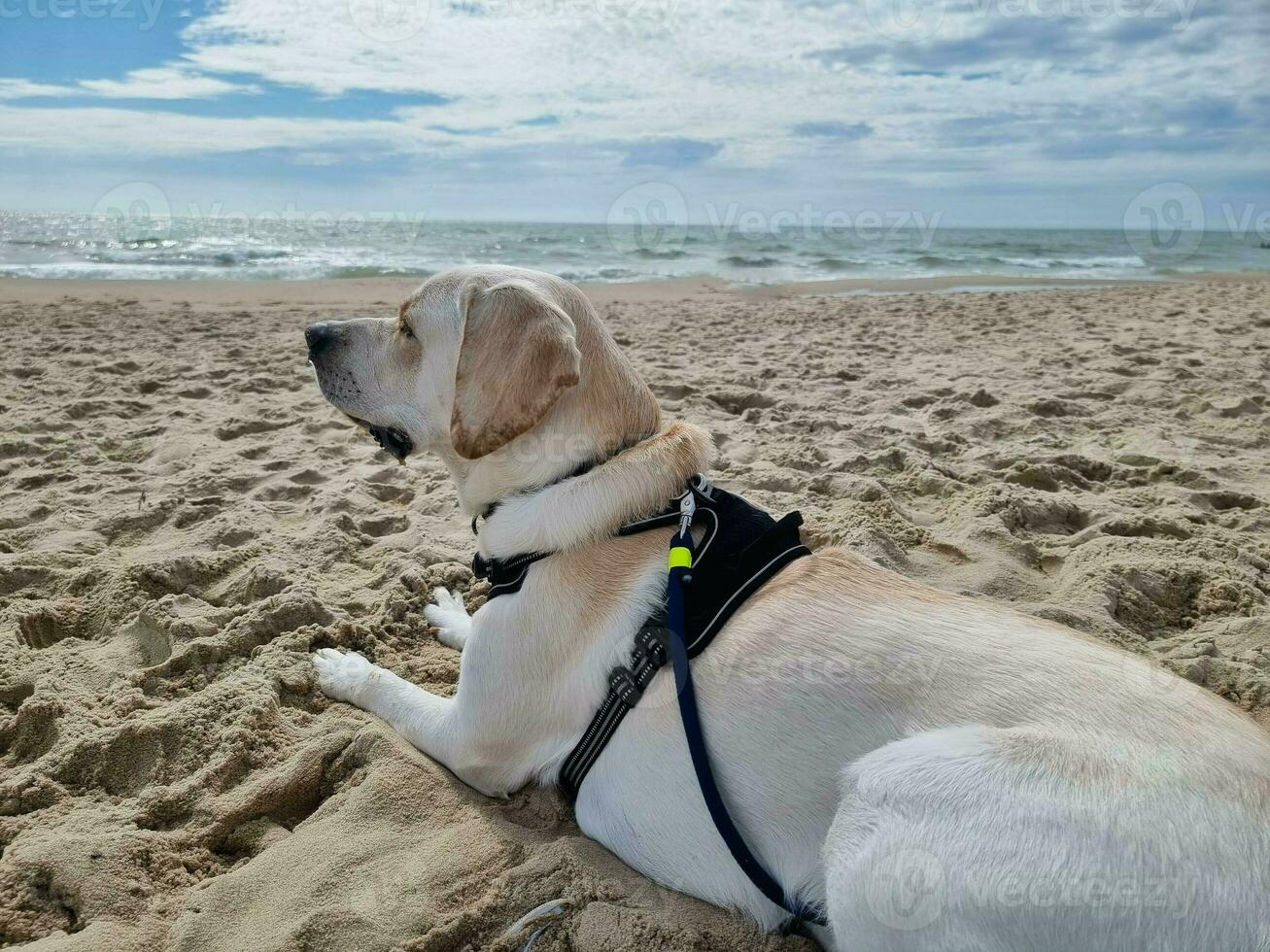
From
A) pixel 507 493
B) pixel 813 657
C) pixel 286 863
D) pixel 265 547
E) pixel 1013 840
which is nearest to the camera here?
pixel 1013 840

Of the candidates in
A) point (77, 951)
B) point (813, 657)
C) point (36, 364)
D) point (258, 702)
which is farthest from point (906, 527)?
point (36, 364)

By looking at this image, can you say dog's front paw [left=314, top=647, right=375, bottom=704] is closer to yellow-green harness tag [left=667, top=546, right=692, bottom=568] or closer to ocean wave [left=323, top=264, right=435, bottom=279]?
yellow-green harness tag [left=667, top=546, right=692, bottom=568]

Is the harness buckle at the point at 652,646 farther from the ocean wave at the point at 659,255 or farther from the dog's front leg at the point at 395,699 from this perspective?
the ocean wave at the point at 659,255

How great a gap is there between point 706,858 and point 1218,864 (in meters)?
1.12

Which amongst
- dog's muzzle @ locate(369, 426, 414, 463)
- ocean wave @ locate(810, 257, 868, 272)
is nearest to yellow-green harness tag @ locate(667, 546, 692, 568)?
dog's muzzle @ locate(369, 426, 414, 463)

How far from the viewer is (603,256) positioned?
88.0 feet

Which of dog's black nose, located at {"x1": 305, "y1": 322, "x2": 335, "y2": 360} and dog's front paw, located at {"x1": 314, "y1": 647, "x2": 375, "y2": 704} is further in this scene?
dog's black nose, located at {"x1": 305, "y1": 322, "x2": 335, "y2": 360}

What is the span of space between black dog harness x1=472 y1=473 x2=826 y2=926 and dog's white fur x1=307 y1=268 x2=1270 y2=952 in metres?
0.04

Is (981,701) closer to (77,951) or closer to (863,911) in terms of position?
(863,911)

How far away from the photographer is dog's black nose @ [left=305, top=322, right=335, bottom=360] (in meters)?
3.06

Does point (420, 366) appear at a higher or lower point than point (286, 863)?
higher

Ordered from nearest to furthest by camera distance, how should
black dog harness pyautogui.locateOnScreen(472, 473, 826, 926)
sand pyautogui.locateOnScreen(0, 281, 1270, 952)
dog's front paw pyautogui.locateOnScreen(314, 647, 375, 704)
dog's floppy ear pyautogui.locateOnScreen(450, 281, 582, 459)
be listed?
black dog harness pyautogui.locateOnScreen(472, 473, 826, 926) → sand pyautogui.locateOnScreen(0, 281, 1270, 952) → dog's floppy ear pyautogui.locateOnScreen(450, 281, 582, 459) → dog's front paw pyautogui.locateOnScreen(314, 647, 375, 704)

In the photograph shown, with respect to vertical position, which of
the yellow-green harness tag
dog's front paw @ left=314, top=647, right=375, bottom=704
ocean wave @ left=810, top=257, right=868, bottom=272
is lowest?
dog's front paw @ left=314, top=647, right=375, bottom=704

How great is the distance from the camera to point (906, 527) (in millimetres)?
4254
